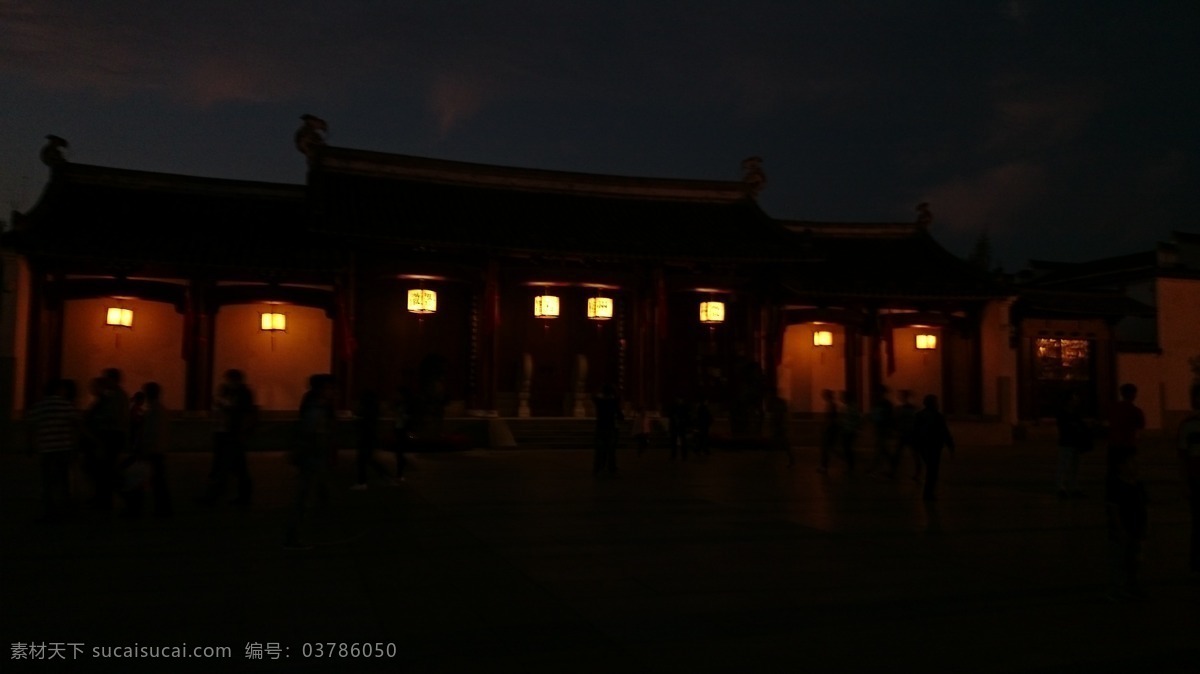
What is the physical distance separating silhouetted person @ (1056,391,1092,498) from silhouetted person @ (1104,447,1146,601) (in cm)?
654

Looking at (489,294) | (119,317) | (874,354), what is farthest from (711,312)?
(119,317)

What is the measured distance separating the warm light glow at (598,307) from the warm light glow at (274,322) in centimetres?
786

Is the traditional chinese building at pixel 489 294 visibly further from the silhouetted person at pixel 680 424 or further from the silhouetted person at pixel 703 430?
the silhouetted person at pixel 680 424

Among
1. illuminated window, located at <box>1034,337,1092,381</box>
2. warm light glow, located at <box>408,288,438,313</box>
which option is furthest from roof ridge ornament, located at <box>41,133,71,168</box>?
illuminated window, located at <box>1034,337,1092,381</box>

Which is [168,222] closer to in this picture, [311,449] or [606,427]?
[606,427]

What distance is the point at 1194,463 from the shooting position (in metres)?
7.57

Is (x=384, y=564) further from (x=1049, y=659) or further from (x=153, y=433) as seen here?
(x=1049, y=659)

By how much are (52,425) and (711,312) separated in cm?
1813

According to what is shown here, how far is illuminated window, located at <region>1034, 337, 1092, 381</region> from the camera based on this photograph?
29.2m

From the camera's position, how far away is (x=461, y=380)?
2488 cm

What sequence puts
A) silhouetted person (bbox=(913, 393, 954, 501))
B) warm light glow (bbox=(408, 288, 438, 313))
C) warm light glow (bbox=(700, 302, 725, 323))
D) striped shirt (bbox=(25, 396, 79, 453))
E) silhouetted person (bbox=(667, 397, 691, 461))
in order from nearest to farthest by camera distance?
striped shirt (bbox=(25, 396, 79, 453)), silhouetted person (bbox=(913, 393, 954, 501)), silhouetted person (bbox=(667, 397, 691, 461)), warm light glow (bbox=(408, 288, 438, 313)), warm light glow (bbox=(700, 302, 725, 323))

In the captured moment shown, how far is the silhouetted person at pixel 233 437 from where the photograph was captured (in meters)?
10.8

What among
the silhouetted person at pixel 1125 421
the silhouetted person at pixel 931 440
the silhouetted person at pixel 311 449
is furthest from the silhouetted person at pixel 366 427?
the silhouetted person at pixel 1125 421

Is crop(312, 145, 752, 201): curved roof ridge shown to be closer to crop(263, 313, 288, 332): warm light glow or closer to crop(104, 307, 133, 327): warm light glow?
crop(263, 313, 288, 332): warm light glow
